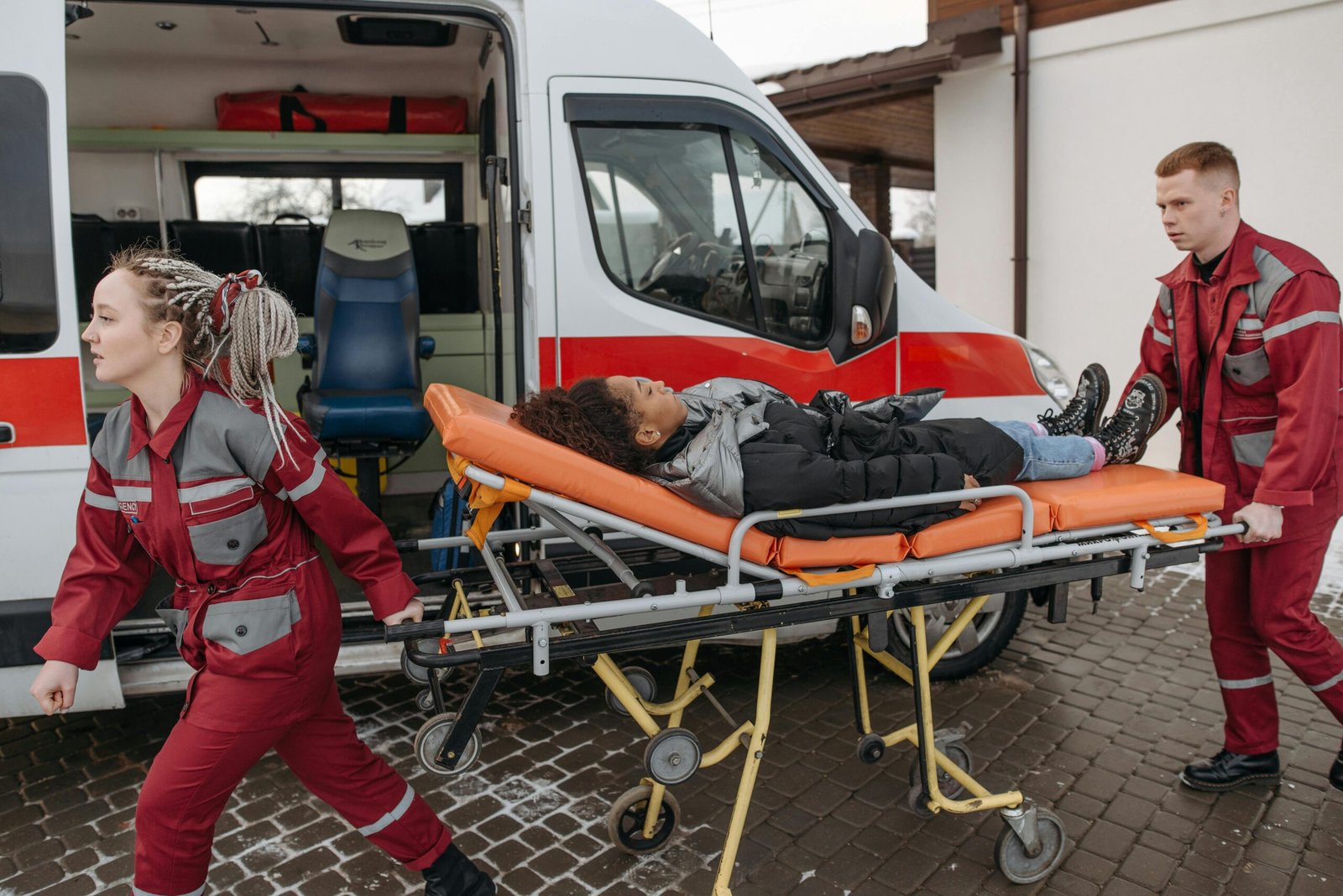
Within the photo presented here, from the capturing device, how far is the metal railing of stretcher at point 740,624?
2.48 metres

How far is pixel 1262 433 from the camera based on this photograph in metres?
3.30

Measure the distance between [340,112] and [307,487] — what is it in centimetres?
445

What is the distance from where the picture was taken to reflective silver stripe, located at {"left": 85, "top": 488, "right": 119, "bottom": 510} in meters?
2.35

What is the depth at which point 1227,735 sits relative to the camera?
3.57m

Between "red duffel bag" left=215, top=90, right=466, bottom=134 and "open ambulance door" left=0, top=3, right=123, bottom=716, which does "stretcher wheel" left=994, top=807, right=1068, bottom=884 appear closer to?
"open ambulance door" left=0, top=3, right=123, bottom=716

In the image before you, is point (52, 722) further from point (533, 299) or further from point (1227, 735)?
point (1227, 735)

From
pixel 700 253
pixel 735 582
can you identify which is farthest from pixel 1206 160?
pixel 735 582

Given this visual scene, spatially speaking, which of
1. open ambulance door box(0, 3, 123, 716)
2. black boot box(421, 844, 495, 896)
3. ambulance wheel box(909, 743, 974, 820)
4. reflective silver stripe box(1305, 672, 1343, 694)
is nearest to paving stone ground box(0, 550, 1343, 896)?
ambulance wheel box(909, 743, 974, 820)

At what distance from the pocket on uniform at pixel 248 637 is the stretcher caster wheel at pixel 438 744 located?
476mm

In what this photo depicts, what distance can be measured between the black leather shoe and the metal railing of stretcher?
0.75 m

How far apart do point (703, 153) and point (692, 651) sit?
78.4 inches

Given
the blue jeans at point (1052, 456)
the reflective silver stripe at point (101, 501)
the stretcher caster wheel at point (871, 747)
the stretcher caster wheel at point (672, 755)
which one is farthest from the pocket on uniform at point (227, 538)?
the blue jeans at point (1052, 456)

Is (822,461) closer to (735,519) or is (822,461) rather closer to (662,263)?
(735,519)

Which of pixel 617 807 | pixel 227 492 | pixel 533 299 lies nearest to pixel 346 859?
A: pixel 617 807
